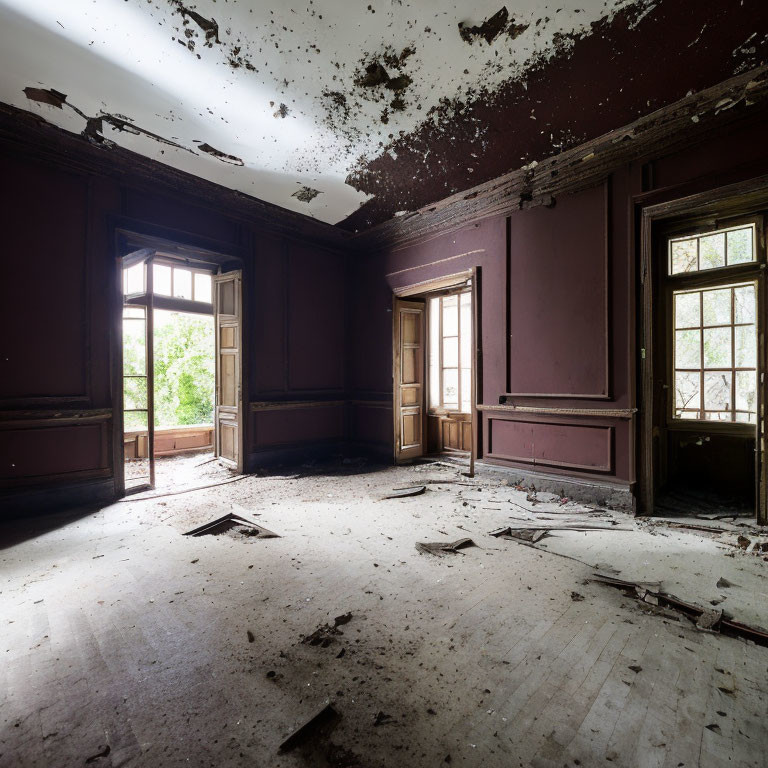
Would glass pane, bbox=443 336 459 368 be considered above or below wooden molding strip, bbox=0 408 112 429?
above

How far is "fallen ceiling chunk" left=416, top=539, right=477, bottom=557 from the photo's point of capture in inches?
105

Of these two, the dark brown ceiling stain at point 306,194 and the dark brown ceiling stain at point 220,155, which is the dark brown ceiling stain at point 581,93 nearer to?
the dark brown ceiling stain at point 306,194

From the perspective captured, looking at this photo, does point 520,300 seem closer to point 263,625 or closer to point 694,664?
point 694,664

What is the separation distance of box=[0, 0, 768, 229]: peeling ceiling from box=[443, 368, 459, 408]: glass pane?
284cm

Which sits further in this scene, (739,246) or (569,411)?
(569,411)

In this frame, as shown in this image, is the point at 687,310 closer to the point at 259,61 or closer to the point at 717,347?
the point at 717,347

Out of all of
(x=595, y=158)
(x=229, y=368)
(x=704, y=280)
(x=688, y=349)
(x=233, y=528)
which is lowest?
(x=233, y=528)

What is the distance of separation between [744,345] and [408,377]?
3564mm

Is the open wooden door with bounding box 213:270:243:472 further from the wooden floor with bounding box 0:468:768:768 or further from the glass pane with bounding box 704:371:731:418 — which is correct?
the glass pane with bounding box 704:371:731:418

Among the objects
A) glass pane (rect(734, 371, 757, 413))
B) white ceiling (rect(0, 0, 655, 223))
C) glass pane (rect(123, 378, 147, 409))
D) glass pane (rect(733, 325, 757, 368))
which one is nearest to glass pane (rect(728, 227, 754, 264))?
glass pane (rect(733, 325, 757, 368))

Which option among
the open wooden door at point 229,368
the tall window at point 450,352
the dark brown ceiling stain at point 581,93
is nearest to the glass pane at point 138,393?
the open wooden door at point 229,368

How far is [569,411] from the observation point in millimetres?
3889

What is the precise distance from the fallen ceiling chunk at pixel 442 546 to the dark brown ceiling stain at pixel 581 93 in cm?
324

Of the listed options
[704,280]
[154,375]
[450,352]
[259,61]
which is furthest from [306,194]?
[704,280]
